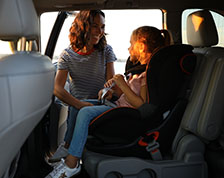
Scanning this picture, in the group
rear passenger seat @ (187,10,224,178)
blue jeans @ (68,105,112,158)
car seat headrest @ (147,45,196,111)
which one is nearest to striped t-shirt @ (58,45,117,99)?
blue jeans @ (68,105,112,158)

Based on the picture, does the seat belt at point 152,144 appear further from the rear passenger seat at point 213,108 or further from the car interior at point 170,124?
the rear passenger seat at point 213,108

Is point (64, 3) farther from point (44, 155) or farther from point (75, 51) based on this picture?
point (44, 155)

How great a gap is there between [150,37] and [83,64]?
21.3 inches

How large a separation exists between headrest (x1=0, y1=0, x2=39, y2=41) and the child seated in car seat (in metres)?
0.76

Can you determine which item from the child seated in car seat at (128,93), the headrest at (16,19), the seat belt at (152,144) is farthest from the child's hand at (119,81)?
the headrest at (16,19)

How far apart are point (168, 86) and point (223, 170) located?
0.57 meters

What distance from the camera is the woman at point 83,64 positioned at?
97.3 inches

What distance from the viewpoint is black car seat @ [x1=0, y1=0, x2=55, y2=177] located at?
132 centimetres

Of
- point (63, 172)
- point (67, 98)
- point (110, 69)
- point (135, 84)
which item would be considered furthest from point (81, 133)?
point (110, 69)

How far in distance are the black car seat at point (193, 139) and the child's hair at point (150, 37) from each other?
286 mm

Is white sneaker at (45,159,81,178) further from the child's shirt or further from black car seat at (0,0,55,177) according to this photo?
black car seat at (0,0,55,177)

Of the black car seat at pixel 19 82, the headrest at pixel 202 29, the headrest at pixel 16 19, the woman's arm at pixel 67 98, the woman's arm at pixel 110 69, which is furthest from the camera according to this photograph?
the woman's arm at pixel 110 69

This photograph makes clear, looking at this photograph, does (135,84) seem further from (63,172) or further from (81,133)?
(63,172)

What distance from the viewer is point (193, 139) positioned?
219 centimetres
